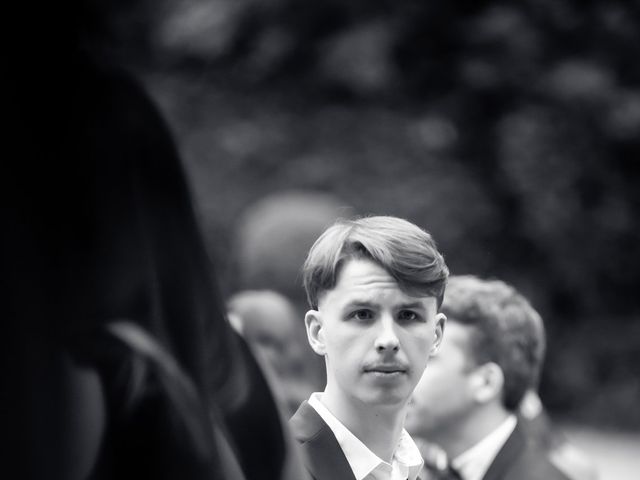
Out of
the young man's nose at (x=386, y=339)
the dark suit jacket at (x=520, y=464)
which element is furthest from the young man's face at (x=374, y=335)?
the dark suit jacket at (x=520, y=464)

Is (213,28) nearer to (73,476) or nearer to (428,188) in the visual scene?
(428,188)

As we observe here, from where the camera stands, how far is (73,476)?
133 centimetres

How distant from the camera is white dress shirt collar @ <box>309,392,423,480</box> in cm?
169

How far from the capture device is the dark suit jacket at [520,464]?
2.42 m

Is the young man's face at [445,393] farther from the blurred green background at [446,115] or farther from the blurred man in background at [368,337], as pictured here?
the blurred green background at [446,115]

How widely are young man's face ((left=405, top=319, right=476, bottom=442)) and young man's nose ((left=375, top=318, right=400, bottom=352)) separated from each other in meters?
1.04

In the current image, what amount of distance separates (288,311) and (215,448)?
1.48 metres

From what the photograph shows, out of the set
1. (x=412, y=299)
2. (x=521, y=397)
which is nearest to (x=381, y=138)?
(x=521, y=397)

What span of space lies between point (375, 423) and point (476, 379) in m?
1.12

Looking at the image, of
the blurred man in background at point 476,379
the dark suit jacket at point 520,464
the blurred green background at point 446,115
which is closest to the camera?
the dark suit jacket at point 520,464

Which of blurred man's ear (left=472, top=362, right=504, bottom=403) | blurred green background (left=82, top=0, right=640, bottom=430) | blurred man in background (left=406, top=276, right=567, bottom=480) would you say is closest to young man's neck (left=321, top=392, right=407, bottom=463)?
blurred man in background (left=406, top=276, right=567, bottom=480)

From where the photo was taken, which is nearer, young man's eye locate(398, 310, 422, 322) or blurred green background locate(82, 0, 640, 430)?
young man's eye locate(398, 310, 422, 322)

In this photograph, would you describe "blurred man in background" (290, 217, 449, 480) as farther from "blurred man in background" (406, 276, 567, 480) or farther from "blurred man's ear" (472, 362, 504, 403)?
"blurred man's ear" (472, 362, 504, 403)

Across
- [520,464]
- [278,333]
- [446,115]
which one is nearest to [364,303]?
[520,464]
